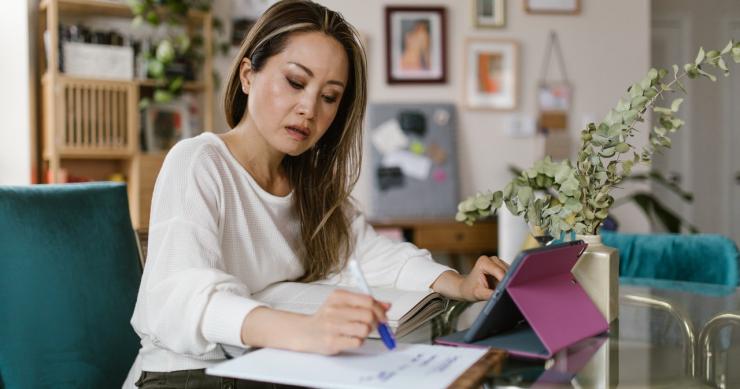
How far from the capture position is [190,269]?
3.11 ft

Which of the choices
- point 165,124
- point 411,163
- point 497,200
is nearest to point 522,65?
point 411,163

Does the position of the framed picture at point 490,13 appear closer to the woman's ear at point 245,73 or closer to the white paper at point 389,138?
the white paper at point 389,138

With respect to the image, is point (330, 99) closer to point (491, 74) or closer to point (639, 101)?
point (639, 101)

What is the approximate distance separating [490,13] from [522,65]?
37 cm

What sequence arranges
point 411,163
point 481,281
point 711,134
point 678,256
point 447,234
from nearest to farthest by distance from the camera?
point 481,281
point 678,256
point 447,234
point 411,163
point 711,134

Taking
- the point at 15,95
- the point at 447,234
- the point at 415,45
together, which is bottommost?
the point at 447,234

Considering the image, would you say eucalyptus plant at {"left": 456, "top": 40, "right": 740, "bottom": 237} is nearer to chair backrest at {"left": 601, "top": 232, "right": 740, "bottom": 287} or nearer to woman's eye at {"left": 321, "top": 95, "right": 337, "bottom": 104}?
woman's eye at {"left": 321, "top": 95, "right": 337, "bottom": 104}

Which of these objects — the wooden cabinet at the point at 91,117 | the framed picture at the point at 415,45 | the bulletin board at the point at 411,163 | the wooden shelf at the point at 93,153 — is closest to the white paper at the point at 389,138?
the bulletin board at the point at 411,163

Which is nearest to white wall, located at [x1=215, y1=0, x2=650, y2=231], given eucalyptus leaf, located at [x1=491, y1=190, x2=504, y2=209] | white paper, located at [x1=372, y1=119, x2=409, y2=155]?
white paper, located at [x1=372, y1=119, x2=409, y2=155]

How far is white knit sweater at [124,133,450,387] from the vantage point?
36.1 inches

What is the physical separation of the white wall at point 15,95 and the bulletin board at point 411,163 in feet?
6.06

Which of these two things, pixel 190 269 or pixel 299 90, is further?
pixel 299 90

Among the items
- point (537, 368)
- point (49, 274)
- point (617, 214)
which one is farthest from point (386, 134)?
point (537, 368)

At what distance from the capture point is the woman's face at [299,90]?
120 centimetres
